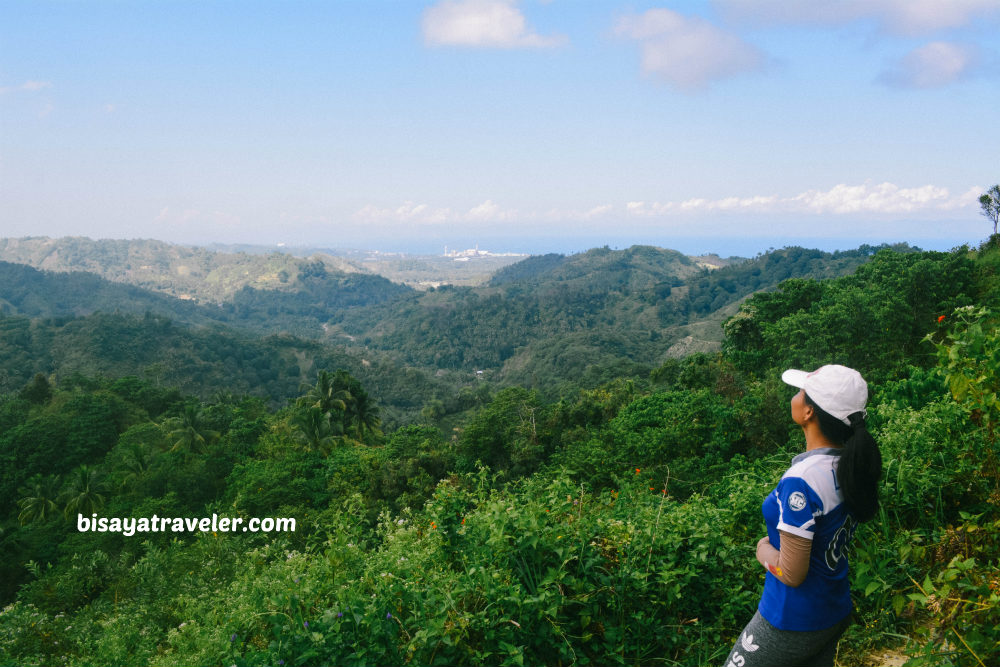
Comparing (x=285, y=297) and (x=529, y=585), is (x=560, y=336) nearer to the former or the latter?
(x=529, y=585)

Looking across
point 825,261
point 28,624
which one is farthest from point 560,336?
point 28,624

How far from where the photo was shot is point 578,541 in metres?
2.54

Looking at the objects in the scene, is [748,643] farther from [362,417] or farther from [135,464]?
[362,417]

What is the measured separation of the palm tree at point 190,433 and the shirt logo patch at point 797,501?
950 inches

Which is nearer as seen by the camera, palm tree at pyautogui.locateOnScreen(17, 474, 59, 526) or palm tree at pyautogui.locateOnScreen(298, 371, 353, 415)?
palm tree at pyautogui.locateOnScreen(17, 474, 59, 526)

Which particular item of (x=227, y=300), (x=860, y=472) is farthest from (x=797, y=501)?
(x=227, y=300)

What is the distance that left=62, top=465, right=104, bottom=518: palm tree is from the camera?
58.3 ft

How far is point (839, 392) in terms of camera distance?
1.63 m

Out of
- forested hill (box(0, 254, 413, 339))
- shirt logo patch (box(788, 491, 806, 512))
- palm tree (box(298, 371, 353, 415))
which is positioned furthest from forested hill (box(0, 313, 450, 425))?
shirt logo patch (box(788, 491, 806, 512))

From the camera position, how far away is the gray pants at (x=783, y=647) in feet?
5.66

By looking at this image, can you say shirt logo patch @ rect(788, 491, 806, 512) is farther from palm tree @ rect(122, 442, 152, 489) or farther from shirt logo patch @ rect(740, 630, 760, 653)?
palm tree @ rect(122, 442, 152, 489)

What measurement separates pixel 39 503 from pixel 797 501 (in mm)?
24029

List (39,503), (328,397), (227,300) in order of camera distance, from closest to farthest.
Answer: (39,503) < (328,397) < (227,300)

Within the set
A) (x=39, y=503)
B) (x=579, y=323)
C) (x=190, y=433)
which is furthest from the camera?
(x=579, y=323)
